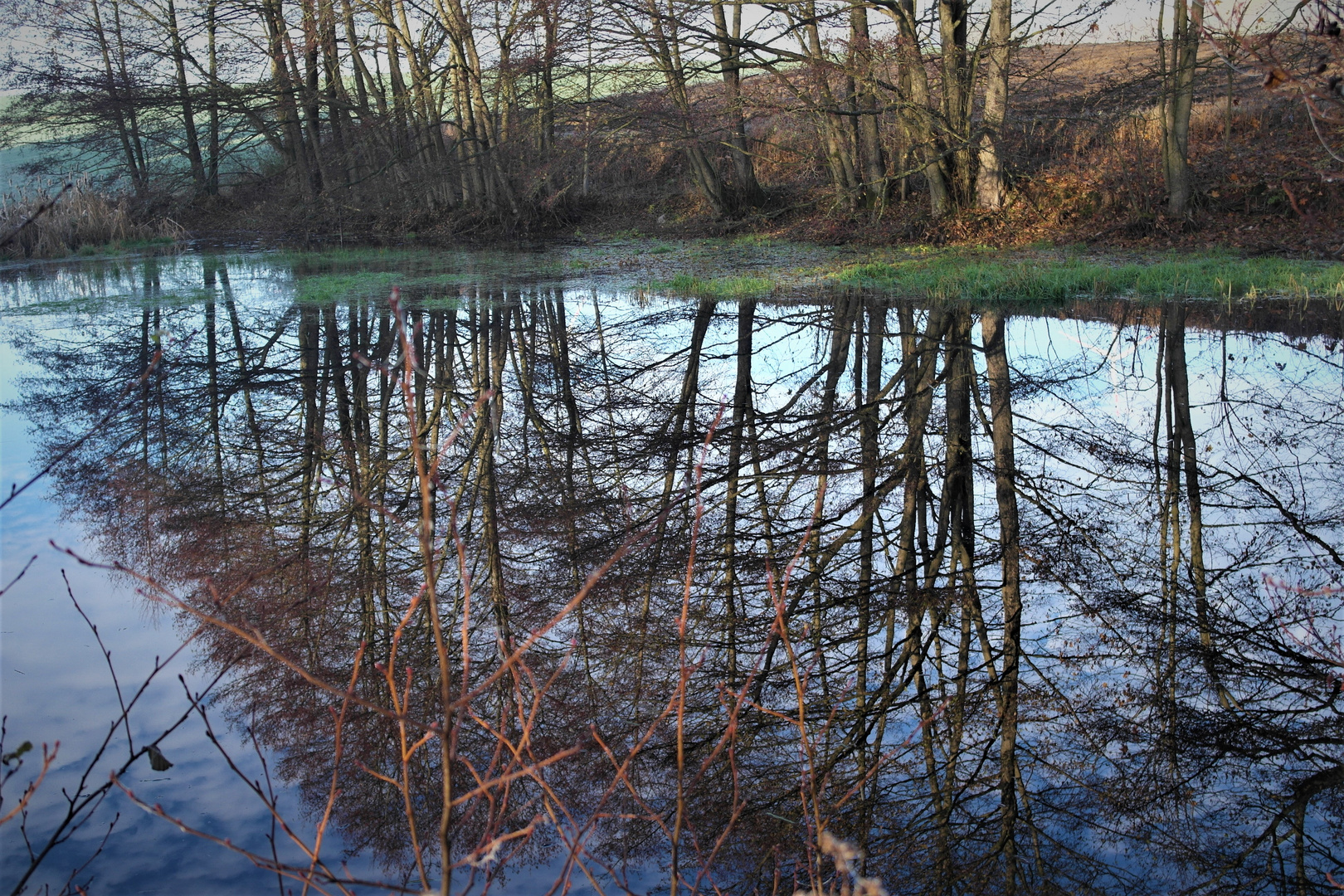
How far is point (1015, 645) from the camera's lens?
313 cm

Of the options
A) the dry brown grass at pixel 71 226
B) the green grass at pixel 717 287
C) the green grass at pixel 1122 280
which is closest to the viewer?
the green grass at pixel 1122 280

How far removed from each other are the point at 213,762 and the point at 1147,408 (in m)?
5.22

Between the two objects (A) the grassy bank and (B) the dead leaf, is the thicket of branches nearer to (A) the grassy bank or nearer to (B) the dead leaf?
(A) the grassy bank

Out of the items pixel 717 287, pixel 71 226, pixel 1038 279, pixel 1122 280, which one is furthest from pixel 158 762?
pixel 71 226

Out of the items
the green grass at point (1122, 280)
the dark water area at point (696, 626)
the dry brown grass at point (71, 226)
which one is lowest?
the dark water area at point (696, 626)

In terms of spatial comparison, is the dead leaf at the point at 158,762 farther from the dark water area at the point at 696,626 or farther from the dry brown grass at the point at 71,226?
the dry brown grass at the point at 71,226

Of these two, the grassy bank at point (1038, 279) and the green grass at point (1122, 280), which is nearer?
the green grass at point (1122, 280)

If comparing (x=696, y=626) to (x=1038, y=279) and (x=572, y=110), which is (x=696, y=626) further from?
(x=572, y=110)

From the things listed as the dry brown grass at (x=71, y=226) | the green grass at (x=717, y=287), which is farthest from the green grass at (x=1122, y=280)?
the dry brown grass at (x=71, y=226)

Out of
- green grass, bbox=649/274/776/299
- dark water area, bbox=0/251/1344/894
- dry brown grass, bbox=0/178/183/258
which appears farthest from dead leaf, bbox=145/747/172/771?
dry brown grass, bbox=0/178/183/258

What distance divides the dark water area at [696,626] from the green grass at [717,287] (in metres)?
3.87

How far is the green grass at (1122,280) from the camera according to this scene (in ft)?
30.2

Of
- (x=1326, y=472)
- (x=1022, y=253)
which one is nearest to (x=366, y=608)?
(x=1326, y=472)

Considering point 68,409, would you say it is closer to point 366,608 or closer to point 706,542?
point 366,608
